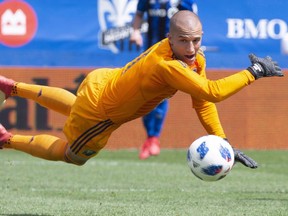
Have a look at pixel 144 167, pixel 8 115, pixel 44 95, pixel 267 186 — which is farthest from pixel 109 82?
pixel 8 115

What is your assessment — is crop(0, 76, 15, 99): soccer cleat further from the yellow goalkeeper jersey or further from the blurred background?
the blurred background

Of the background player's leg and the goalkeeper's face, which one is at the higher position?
the goalkeeper's face

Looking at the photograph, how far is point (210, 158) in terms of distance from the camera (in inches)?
248

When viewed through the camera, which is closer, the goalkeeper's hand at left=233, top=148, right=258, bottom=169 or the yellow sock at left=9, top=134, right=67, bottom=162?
the goalkeeper's hand at left=233, top=148, right=258, bottom=169

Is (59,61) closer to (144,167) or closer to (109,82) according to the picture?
(144,167)

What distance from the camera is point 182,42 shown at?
6.29 metres

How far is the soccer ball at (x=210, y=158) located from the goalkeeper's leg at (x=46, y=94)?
4.15 feet

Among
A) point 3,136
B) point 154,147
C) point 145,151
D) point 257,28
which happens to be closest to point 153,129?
point 154,147

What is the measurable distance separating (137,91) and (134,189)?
6.55 ft

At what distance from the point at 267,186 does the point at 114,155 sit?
14.0 feet

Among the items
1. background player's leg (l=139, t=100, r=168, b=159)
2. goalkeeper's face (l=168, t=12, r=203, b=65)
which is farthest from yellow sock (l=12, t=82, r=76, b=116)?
background player's leg (l=139, t=100, r=168, b=159)

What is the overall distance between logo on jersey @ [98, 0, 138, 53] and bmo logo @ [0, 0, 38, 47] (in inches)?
42.0

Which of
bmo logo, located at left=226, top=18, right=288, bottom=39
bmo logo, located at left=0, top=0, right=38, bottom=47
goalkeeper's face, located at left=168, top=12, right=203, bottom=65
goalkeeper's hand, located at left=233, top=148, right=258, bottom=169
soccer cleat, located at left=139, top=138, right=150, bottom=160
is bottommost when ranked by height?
soccer cleat, located at left=139, top=138, right=150, bottom=160

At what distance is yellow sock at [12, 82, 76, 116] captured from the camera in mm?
7198
